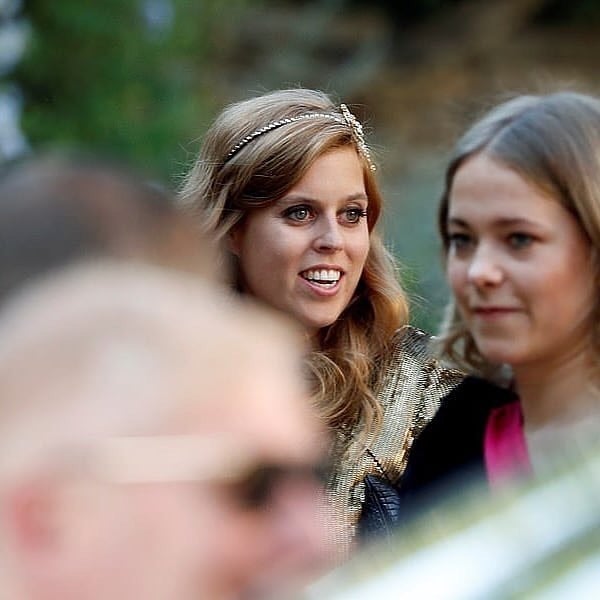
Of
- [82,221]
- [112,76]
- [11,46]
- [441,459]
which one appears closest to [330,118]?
[441,459]

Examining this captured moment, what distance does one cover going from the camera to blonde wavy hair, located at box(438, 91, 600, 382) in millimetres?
2145

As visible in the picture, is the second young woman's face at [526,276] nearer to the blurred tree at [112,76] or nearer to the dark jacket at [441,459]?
the dark jacket at [441,459]

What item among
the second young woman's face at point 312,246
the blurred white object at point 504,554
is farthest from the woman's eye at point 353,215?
the blurred white object at point 504,554

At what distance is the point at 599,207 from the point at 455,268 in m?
0.27

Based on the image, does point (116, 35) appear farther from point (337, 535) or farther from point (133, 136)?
point (337, 535)

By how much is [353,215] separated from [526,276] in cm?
39

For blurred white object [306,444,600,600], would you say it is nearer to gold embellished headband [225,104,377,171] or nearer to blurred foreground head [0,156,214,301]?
blurred foreground head [0,156,214,301]

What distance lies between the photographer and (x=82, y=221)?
0.81 m

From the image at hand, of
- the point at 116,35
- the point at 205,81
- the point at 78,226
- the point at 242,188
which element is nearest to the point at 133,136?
the point at 116,35

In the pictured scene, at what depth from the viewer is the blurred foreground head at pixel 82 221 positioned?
2.61 feet

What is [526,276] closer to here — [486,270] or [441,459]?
[486,270]

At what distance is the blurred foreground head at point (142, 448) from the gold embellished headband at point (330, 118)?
5.22ft

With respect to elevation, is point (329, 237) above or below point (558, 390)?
above

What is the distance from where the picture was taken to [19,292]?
0.78 m
